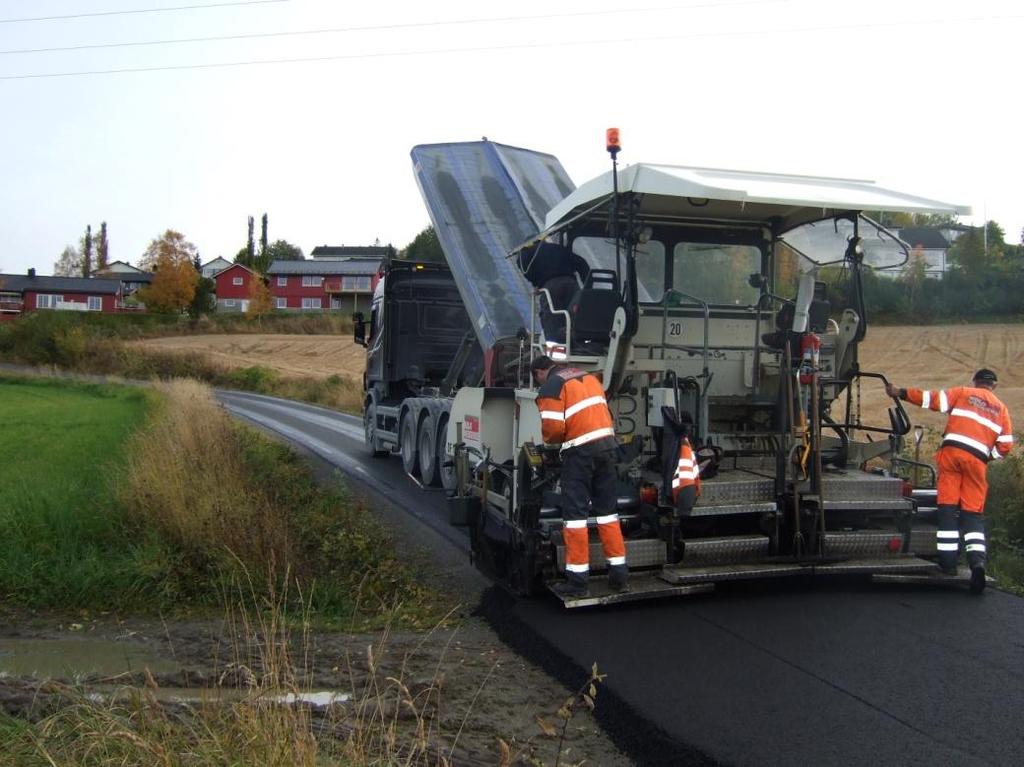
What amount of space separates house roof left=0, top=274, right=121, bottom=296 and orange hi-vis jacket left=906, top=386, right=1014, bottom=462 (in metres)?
88.9

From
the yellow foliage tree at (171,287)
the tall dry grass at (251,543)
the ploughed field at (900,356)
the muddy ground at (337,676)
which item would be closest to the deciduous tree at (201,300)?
the yellow foliage tree at (171,287)

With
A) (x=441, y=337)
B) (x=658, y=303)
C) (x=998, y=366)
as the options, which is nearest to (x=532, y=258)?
(x=658, y=303)

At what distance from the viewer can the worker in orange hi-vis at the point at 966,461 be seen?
6.61m

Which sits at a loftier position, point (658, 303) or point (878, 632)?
point (658, 303)

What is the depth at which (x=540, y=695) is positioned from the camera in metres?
4.82

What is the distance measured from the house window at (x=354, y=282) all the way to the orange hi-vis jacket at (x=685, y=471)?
72.1 m

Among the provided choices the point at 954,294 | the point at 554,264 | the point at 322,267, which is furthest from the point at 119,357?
the point at 322,267

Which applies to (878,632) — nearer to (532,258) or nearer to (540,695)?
(540,695)

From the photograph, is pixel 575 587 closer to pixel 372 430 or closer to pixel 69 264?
pixel 372 430

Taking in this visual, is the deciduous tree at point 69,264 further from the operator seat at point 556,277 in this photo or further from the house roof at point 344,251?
the operator seat at point 556,277

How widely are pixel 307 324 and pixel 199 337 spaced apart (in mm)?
5856

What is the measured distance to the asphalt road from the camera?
13.3 feet

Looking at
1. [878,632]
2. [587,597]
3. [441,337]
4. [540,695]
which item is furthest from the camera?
[441,337]

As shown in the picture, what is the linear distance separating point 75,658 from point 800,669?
427 cm
